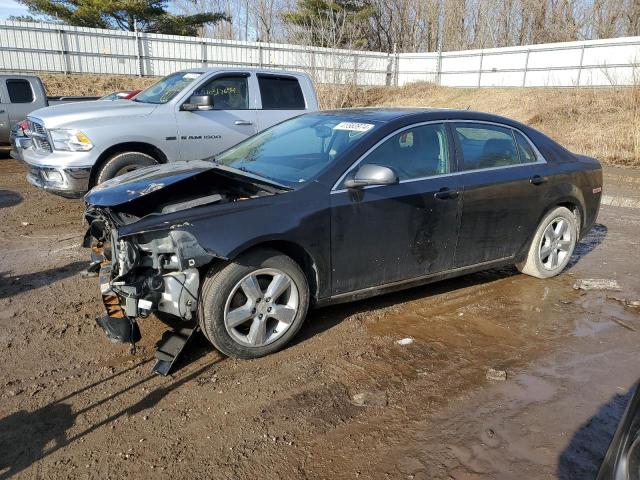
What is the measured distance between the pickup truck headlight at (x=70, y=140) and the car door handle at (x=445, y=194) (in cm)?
455

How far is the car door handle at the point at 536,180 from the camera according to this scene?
16.1 feet

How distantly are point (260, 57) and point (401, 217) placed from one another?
24.3 m

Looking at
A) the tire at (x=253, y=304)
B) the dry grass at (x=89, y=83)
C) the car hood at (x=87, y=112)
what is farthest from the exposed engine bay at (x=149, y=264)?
the dry grass at (x=89, y=83)

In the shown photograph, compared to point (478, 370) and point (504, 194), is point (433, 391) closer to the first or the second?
point (478, 370)

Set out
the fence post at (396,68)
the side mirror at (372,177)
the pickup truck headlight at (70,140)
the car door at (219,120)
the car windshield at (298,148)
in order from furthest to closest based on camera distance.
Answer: the fence post at (396,68) → the car door at (219,120) → the pickup truck headlight at (70,140) → the car windshield at (298,148) → the side mirror at (372,177)

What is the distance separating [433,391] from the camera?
3322mm

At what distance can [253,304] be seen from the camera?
3521 millimetres

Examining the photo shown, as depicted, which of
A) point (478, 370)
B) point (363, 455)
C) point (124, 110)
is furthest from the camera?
point (124, 110)

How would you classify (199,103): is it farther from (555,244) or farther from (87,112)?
(555,244)

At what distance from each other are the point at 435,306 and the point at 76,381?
2904 mm

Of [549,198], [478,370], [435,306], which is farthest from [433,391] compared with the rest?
[549,198]

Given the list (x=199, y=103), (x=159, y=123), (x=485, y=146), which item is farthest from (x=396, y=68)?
(x=485, y=146)

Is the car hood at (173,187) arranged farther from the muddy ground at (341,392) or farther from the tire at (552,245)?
the tire at (552,245)

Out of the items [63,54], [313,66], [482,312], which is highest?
[63,54]
